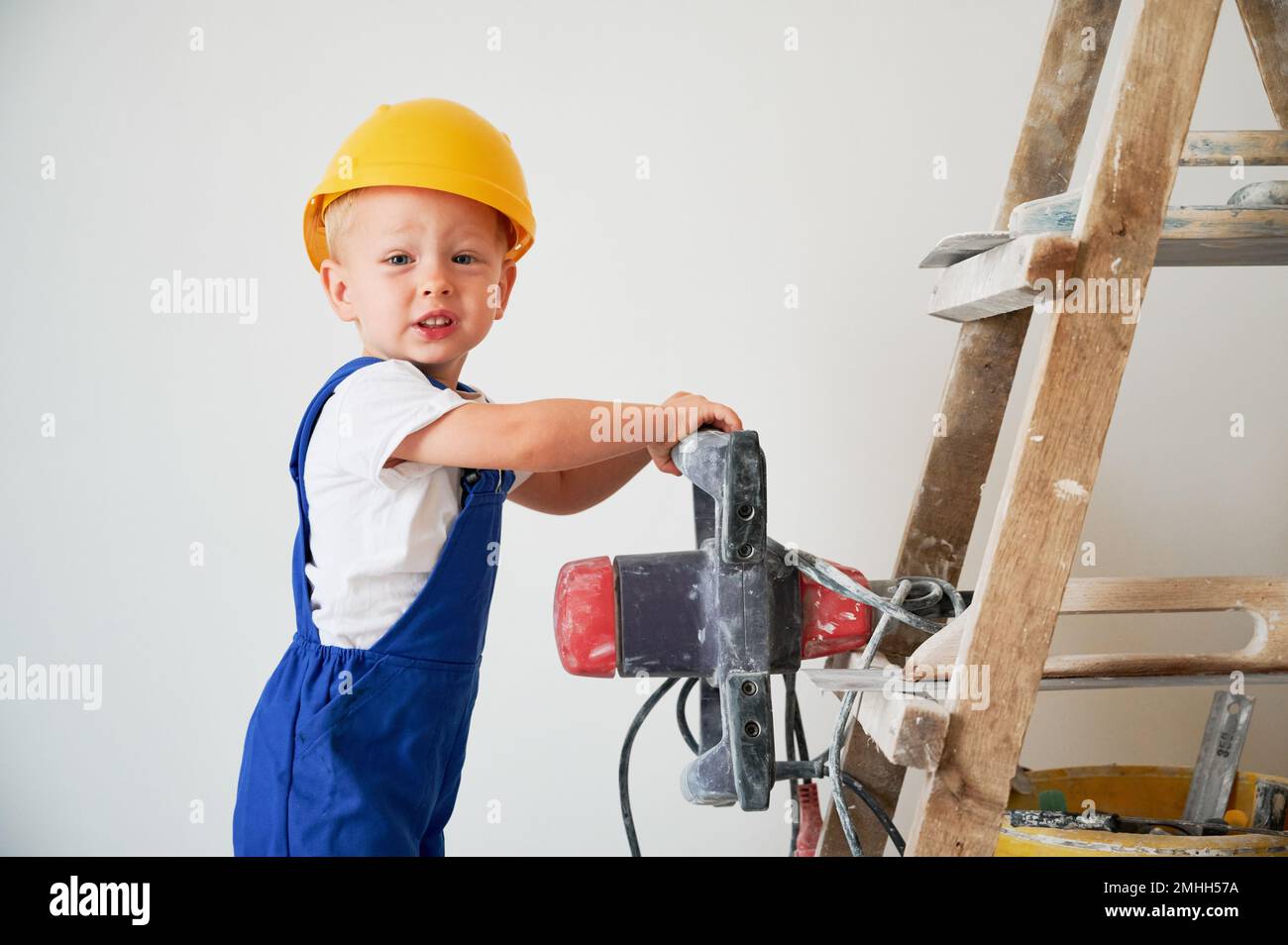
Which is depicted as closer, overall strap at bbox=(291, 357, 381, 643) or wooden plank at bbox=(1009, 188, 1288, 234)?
wooden plank at bbox=(1009, 188, 1288, 234)

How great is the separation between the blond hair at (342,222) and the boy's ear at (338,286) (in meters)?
0.01

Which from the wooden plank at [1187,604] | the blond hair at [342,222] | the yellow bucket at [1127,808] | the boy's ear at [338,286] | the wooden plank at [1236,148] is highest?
the wooden plank at [1236,148]

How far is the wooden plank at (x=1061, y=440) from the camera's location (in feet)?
2.70

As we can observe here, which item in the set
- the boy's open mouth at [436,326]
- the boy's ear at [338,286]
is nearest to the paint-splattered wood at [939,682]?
the boy's open mouth at [436,326]

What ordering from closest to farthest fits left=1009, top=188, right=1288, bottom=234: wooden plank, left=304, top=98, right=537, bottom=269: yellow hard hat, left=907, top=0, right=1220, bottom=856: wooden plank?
1. left=907, top=0, right=1220, bottom=856: wooden plank
2. left=1009, top=188, right=1288, bottom=234: wooden plank
3. left=304, top=98, right=537, bottom=269: yellow hard hat

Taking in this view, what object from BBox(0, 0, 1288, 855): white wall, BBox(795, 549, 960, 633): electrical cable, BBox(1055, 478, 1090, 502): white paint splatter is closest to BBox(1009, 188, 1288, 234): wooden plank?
BBox(1055, 478, 1090, 502): white paint splatter

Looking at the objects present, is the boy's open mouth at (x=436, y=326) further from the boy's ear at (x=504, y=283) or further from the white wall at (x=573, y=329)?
the white wall at (x=573, y=329)

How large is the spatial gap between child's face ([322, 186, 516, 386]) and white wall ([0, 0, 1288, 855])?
2.29 ft

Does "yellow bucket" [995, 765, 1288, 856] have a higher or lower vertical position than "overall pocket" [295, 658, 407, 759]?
lower

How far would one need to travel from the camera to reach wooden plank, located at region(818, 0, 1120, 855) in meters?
1.19

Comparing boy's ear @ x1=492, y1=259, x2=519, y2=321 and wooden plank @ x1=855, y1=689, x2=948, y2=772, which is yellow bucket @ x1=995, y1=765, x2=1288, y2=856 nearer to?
wooden plank @ x1=855, y1=689, x2=948, y2=772

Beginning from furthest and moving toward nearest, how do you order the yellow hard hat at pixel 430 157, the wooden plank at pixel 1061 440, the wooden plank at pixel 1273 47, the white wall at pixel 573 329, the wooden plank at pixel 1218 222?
1. the white wall at pixel 573 329
2. the wooden plank at pixel 1273 47
3. the yellow hard hat at pixel 430 157
4. the wooden plank at pixel 1218 222
5. the wooden plank at pixel 1061 440

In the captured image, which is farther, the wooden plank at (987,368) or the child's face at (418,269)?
the wooden plank at (987,368)
